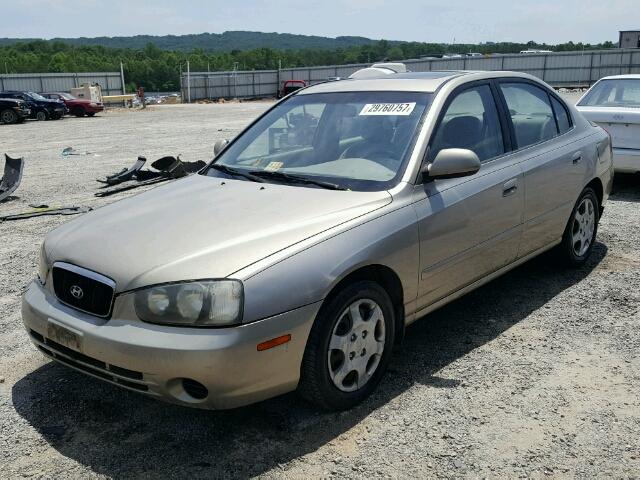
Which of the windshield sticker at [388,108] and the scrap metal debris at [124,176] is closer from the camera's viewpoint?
the windshield sticker at [388,108]

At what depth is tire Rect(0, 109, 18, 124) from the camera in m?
26.8

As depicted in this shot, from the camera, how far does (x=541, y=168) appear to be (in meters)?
4.60

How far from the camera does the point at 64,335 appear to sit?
3047mm

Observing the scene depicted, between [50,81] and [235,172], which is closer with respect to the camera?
[235,172]

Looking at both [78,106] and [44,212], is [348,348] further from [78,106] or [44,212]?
[78,106]

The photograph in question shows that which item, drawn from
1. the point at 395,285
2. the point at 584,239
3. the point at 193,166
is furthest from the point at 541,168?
the point at 193,166

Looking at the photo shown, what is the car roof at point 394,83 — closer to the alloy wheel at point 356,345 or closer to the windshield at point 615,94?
the alloy wheel at point 356,345

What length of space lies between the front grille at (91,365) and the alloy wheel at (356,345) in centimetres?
92

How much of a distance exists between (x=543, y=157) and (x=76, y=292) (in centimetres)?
334

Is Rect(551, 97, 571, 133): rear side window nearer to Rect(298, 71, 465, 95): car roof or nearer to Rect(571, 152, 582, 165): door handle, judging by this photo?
Rect(571, 152, 582, 165): door handle

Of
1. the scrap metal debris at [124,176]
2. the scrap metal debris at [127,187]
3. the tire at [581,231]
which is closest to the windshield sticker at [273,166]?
the tire at [581,231]

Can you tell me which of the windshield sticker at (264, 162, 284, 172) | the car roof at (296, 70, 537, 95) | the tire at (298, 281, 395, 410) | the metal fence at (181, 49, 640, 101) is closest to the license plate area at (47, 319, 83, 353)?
the tire at (298, 281, 395, 410)

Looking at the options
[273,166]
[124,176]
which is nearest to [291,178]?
[273,166]

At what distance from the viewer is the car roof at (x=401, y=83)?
414cm
